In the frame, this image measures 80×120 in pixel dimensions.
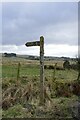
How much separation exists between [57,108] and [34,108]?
2.06ft

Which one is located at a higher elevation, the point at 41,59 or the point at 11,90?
the point at 41,59

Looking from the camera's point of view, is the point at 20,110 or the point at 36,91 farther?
the point at 36,91

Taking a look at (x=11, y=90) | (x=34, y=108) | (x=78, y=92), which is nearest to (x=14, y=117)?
(x=34, y=108)

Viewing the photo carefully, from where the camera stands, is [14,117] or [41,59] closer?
[14,117]

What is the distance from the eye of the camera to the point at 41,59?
880 centimetres

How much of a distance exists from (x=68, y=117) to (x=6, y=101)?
1.94 metres

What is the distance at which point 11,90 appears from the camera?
9016mm

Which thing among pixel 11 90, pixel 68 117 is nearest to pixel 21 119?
pixel 68 117

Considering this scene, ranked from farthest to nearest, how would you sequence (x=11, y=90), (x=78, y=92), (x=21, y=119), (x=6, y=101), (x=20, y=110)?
1. (x=78, y=92)
2. (x=11, y=90)
3. (x=6, y=101)
4. (x=20, y=110)
5. (x=21, y=119)

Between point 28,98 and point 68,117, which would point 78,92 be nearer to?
point 28,98

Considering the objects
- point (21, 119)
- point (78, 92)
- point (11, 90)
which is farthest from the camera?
point (78, 92)

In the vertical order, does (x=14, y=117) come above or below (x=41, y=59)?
below

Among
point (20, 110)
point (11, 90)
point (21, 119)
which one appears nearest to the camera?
point (21, 119)

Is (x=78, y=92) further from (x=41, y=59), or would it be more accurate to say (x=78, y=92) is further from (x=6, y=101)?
(x=6, y=101)
